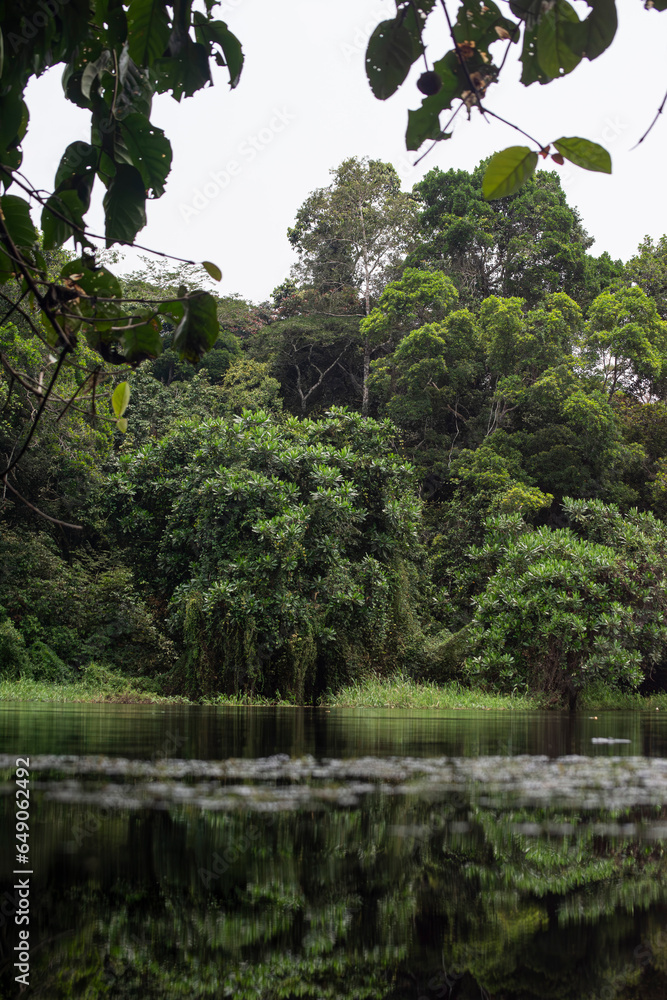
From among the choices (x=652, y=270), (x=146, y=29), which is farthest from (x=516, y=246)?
(x=146, y=29)

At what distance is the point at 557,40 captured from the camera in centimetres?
114

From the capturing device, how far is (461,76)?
1.22 m

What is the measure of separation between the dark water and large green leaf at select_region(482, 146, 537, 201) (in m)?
1.01

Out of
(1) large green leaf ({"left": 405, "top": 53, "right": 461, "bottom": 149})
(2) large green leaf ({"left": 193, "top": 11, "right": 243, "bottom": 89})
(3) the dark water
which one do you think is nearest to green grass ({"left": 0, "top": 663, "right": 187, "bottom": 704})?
(3) the dark water

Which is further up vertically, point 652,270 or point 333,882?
point 652,270

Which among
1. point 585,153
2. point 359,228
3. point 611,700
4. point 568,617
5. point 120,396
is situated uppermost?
point 359,228

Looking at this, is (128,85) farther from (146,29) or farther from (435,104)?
(435,104)

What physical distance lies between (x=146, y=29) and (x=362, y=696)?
9.41 meters

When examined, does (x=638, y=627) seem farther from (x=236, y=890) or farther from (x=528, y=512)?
(x=236, y=890)

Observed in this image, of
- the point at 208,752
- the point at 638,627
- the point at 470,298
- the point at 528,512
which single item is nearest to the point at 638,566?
the point at 638,627

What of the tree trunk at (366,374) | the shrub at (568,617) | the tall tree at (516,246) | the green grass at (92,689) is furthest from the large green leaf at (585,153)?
the tall tree at (516,246)

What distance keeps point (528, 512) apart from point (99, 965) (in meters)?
14.1

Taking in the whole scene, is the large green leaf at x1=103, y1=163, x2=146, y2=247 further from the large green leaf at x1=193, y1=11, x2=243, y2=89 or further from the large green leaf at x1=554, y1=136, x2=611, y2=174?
the large green leaf at x1=554, y1=136, x2=611, y2=174

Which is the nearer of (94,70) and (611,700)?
(94,70)
